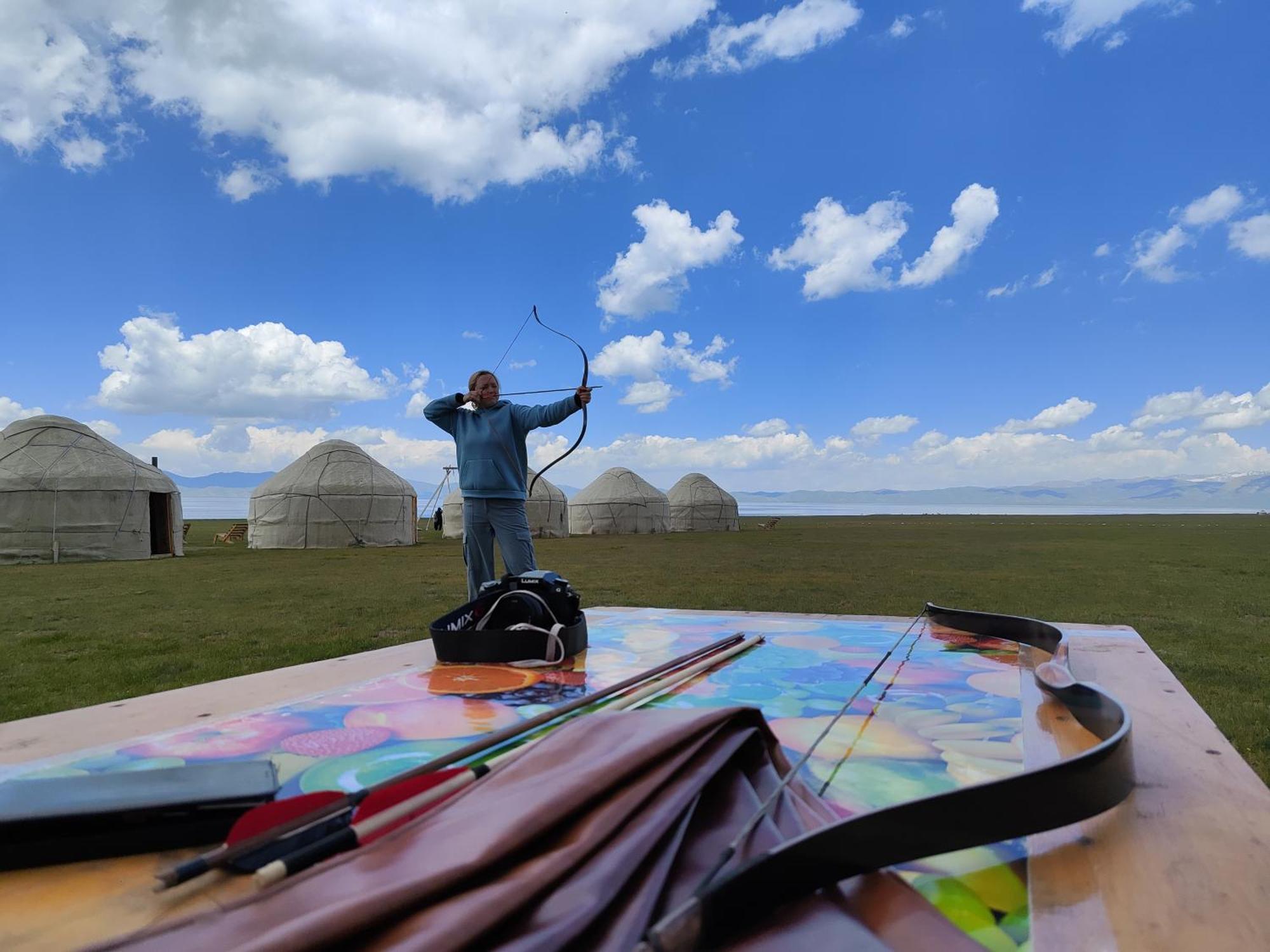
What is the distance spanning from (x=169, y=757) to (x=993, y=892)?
1.24 metres

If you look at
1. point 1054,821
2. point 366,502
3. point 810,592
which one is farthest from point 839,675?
point 366,502

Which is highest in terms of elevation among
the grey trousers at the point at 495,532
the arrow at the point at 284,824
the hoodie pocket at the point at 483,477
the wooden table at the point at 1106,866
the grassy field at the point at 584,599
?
the hoodie pocket at the point at 483,477

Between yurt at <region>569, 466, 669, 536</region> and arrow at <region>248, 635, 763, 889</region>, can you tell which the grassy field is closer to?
arrow at <region>248, 635, 763, 889</region>

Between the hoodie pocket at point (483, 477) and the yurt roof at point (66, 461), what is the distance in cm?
1451

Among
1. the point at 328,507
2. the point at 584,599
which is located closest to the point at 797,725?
the point at 584,599

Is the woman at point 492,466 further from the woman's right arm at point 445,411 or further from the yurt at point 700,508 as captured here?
the yurt at point 700,508

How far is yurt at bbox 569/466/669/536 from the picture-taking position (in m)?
28.9

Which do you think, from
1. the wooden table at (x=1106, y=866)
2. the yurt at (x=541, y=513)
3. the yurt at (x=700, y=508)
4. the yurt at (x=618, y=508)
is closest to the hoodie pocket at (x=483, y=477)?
the wooden table at (x=1106, y=866)

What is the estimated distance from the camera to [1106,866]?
89cm

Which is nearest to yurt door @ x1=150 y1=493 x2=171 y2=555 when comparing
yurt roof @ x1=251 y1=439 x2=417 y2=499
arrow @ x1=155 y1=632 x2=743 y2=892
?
yurt roof @ x1=251 y1=439 x2=417 y2=499

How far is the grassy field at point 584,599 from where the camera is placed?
174 inches

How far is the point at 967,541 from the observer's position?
21.6 metres

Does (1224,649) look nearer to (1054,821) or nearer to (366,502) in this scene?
(1054,821)

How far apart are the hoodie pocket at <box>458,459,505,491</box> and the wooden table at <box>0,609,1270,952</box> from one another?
2168 millimetres
